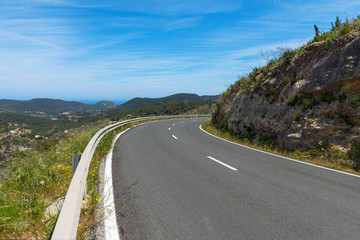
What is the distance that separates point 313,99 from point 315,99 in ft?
0.28

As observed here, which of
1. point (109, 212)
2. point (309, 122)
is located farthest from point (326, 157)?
point (109, 212)

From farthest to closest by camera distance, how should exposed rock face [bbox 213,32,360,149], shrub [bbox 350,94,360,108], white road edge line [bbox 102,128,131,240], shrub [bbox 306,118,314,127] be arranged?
shrub [bbox 306,118,314,127], exposed rock face [bbox 213,32,360,149], shrub [bbox 350,94,360,108], white road edge line [bbox 102,128,131,240]

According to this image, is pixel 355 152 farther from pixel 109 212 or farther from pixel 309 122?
pixel 109 212

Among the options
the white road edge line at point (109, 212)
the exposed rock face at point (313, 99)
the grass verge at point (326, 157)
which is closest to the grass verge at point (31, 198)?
the white road edge line at point (109, 212)

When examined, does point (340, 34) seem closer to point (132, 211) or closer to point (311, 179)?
point (311, 179)

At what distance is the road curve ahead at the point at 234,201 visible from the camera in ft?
11.7

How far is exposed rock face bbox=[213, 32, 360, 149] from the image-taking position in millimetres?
9430

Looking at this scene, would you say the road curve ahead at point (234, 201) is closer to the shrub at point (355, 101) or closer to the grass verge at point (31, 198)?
the grass verge at point (31, 198)

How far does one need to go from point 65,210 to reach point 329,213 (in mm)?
4297

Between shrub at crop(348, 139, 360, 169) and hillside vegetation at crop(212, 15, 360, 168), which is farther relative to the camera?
hillside vegetation at crop(212, 15, 360, 168)

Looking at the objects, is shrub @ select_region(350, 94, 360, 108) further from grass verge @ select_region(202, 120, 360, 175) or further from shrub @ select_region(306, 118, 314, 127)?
grass verge @ select_region(202, 120, 360, 175)

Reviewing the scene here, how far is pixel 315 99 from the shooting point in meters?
10.9

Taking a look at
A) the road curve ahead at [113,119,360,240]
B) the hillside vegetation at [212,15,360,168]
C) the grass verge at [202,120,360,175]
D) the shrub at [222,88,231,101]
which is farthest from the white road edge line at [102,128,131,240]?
the shrub at [222,88,231,101]

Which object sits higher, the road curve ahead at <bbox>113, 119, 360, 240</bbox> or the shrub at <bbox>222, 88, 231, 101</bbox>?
the shrub at <bbox>222, 88, 231, 101</bbox>
